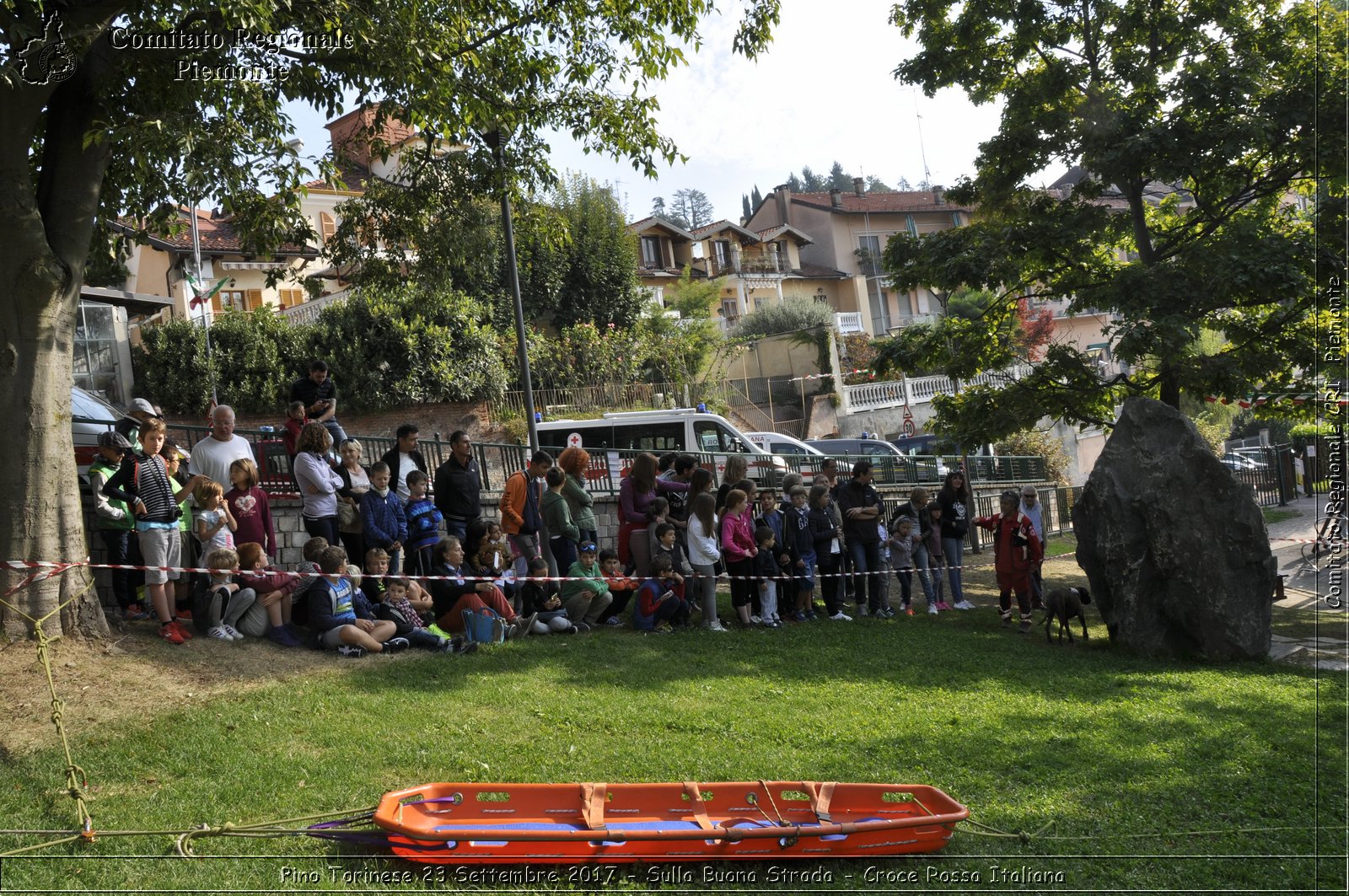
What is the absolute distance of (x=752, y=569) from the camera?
13.2 metres

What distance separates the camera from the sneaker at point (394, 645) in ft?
33.1

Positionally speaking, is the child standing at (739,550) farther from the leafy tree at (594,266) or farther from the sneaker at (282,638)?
the leafy tree at (594,266)

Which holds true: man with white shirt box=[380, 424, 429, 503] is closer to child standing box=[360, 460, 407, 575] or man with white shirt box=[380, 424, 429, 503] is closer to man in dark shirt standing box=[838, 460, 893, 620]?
child standing box=[360, 460, 407, 575]

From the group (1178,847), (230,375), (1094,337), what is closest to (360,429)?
(230,375)

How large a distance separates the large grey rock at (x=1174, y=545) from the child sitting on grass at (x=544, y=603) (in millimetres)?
6279

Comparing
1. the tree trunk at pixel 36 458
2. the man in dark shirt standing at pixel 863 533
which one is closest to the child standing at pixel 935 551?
the man in dark shirt standing at pixel 863 533

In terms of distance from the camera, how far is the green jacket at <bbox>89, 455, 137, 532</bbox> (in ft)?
31.8

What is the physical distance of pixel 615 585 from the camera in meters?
12.4

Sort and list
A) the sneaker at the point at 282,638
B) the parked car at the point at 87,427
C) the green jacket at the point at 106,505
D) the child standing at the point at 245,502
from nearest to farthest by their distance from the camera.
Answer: the green jacket at the point at 106,505, the sneaker at the point at 282,638, the child standing at the point at 245,502, the parked car at the point at 87,427

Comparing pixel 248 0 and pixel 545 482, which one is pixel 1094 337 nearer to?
pixel 545 482

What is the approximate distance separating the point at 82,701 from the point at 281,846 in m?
3.02

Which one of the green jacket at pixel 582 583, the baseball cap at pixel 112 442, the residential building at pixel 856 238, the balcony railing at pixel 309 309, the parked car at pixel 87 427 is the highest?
the residential building at pixel 856 238

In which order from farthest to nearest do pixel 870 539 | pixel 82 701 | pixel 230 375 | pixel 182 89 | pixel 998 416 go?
pixel 230 375 → pixel 998 416 → pixel 870 539 → pixel 182 89 → pixel 82 701

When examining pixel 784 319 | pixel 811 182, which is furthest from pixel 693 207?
pixel 784 319
